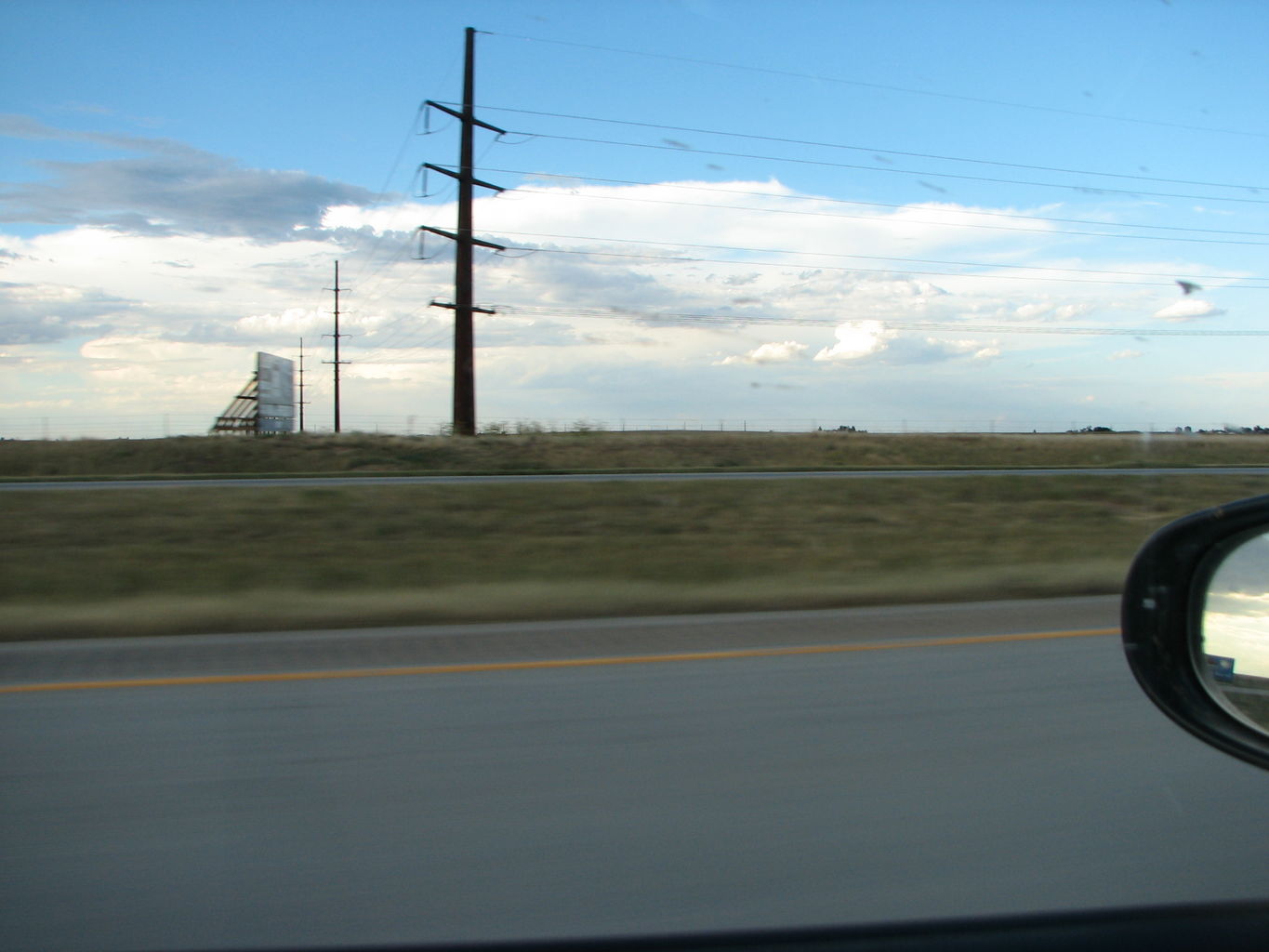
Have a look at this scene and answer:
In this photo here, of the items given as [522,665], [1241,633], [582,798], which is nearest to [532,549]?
[522,665]

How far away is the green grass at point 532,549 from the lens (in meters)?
10.1

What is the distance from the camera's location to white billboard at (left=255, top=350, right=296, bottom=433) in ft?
205

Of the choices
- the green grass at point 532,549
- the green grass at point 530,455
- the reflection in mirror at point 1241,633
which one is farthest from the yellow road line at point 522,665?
the green grass at point 530,455

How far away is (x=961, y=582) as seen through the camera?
1166 centimetres

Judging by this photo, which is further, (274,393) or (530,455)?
(274,393)

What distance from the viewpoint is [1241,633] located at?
2666mm

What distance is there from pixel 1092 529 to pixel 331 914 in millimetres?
16270

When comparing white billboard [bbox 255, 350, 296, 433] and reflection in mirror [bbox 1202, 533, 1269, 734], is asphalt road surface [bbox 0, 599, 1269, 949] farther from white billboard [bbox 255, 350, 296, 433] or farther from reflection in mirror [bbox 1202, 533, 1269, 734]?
white billboard [bbox 255, 350, 296, 433]

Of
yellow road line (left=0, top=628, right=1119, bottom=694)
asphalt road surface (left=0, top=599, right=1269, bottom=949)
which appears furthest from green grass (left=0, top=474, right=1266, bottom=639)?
asphalt road surface (left=0, top=599, right=1269, bottom=949)

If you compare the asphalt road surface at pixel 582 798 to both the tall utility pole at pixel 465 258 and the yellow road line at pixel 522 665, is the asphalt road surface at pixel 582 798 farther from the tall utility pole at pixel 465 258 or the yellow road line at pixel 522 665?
the tall utility pole at pixel 465 258

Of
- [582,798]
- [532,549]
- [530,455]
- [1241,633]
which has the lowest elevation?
[582,798]

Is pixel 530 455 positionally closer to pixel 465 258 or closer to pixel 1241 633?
pixel 465 258

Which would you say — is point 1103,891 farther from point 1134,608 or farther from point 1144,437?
point 1144,437

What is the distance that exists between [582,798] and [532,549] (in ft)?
31.8
